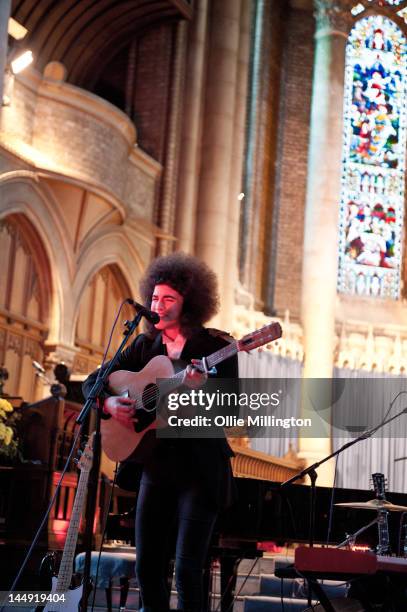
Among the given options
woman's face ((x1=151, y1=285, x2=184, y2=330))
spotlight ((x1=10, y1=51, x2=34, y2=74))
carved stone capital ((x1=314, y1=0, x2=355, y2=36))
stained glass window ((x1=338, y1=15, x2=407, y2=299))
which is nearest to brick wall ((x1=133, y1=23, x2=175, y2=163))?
spotlight ((x1=10, y1=51, x2=34, y2=74))

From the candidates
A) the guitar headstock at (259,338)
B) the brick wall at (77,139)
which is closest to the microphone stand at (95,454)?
the guitar headstock at (259,338)

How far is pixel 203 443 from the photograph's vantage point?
4.02 metres

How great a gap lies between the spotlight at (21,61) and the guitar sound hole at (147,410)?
27.9 feet

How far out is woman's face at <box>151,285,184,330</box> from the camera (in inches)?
172

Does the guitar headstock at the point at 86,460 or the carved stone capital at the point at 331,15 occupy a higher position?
the carved stone capital at the point at 331,15

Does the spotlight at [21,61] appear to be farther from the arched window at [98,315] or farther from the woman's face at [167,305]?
the woman's face at [167,305]

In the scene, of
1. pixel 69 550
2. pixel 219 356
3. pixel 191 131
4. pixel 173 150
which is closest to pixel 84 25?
pixel 173 150

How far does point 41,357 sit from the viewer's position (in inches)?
528

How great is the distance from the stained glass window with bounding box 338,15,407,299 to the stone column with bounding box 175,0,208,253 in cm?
501

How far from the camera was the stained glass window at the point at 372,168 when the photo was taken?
20.6 m

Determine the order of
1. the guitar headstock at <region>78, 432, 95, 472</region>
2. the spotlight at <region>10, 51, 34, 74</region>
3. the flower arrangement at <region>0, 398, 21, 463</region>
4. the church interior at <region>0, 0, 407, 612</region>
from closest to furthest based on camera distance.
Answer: the guitar headstock at <region>78, 432, 95, 472</region> < the flower arrangement at <region>0, 398, 21, 463</region> < the spotlight at <region>10, 51, 34, 74</region> < the church interior at <region>0, 0, 407, 612</region>

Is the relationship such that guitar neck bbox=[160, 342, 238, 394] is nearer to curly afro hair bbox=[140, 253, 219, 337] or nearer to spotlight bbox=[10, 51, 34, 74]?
curly afro hair bbox=[140, 253, 219, 337]

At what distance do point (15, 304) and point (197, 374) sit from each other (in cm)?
934

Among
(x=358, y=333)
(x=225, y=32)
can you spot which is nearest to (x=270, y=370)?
(x=358, y=333)
